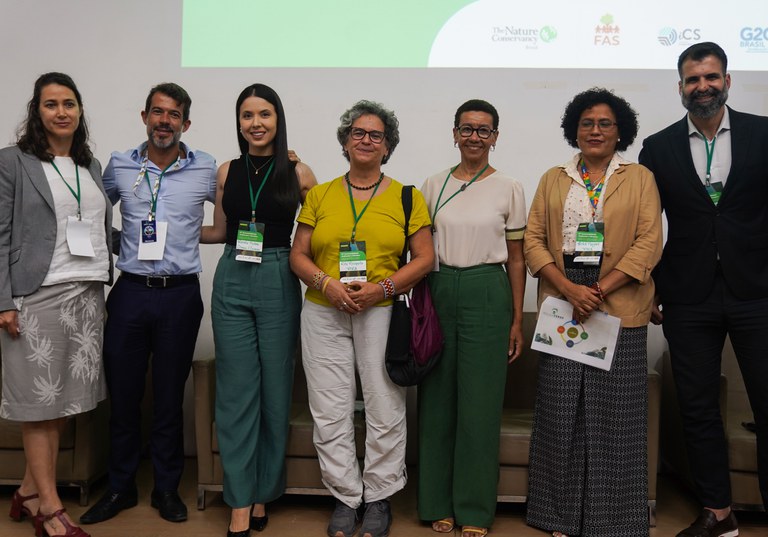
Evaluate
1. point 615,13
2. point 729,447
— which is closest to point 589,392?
point 729,447

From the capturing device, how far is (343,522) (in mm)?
2533

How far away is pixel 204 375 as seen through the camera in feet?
9.13

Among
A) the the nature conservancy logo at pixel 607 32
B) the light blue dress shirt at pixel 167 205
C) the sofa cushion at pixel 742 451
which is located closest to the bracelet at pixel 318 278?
the light blue dress shirt at pixel 167 205

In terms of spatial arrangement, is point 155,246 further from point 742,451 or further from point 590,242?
point 742,451

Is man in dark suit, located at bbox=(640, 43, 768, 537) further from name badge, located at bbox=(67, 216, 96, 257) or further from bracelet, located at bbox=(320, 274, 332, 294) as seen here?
name badge, located at bbox=(67, 216, 96, 257)

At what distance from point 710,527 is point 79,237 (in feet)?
8.70

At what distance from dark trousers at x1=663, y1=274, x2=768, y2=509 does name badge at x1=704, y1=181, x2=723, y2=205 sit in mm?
296

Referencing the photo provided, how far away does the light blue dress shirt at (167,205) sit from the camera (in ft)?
8.53

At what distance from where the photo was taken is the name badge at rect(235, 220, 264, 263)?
8.04 feet

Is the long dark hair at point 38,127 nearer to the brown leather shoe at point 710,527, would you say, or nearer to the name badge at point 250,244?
the name badge at point 250,244

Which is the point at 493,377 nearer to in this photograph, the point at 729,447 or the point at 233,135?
the point at 729,447

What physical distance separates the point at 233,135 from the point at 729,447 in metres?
2.86

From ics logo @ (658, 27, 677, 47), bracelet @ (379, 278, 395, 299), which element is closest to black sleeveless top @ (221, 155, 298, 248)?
bracelet @ (379, 278, 395, 299)

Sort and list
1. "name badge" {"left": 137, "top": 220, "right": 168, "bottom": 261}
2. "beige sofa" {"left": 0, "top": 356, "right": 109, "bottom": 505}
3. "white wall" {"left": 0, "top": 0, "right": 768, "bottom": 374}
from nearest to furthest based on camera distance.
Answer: "name badge" {"left": 137, "top": 220, "right": 168, "bottom": 261}
"beige sofa" {"left": 0, "top": 356, "right": 109, "bottom": 505}
"white wall" {"left": 0, "top": 0, "right": 768, "bottom": 374}
